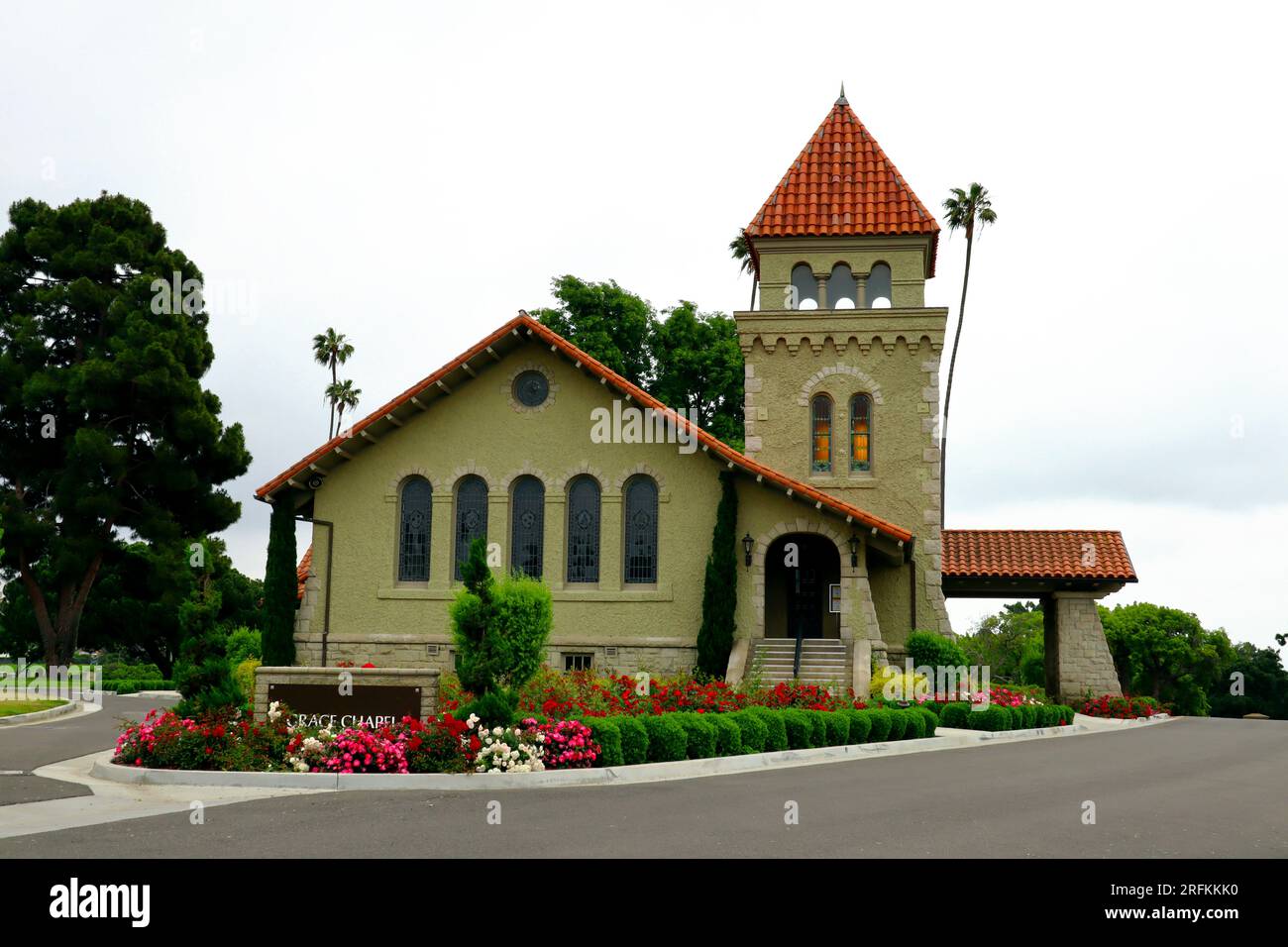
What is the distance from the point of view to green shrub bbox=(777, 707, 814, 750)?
1894 centimetres

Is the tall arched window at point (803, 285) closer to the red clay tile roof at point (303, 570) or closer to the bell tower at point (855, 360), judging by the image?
the bell tower at point (855, 360)

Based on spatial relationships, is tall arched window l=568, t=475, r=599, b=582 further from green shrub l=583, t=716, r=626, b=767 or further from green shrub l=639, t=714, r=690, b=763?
green shrub l=583, t=716, r=626, b=767

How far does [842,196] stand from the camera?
30.8 meters

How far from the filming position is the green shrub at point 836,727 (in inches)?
773

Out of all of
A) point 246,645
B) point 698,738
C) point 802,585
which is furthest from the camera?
point 802,585

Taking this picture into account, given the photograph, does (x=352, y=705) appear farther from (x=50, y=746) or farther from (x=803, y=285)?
(x=803, y=285)

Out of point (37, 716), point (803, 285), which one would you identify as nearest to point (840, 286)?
point (803, 285)

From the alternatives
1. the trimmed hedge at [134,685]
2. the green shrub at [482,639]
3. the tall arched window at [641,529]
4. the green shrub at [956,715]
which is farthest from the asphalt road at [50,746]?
the green shrub at [956,715]

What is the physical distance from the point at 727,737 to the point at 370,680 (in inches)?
209

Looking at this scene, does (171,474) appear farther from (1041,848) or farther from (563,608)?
(1041,848)

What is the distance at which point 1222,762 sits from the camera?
1939 centimetres

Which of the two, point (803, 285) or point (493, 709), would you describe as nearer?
point (493, 709)

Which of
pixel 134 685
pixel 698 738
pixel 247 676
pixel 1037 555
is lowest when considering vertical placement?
pixel 134 685

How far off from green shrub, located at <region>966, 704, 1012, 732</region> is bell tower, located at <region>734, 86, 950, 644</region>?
4277 millimetres
